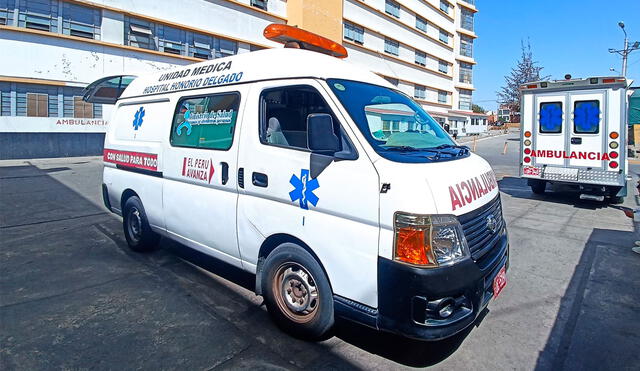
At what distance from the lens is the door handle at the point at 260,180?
3.18 meters

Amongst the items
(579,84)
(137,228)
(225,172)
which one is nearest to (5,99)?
(137,228)

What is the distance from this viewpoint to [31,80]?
16.4 metres

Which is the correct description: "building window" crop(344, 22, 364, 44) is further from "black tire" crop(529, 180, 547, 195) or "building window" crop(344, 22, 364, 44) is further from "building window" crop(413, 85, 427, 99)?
"black tire" crop(529, 180, 547, 195)

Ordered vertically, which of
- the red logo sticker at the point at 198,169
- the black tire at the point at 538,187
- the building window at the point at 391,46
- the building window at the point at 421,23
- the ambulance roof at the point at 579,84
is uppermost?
the building window at the point at 421,23

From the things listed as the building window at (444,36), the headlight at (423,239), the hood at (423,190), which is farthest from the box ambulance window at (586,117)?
the building window at (444,36)

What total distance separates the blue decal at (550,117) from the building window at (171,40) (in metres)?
19.2

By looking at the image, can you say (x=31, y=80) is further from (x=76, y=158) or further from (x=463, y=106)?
(x=463, y=106)

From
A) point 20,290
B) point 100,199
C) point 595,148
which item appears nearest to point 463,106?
point 595,148

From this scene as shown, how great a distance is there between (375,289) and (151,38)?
21.7 metres

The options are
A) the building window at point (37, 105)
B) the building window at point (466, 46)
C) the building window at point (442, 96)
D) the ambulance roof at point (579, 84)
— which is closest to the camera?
the ambulance roof at point (579, 84)

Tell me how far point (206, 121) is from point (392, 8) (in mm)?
40799

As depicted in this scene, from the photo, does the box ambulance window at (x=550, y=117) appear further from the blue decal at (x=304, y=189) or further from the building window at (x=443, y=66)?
the building window at (x=443, y=66)

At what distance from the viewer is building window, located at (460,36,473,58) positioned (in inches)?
2179

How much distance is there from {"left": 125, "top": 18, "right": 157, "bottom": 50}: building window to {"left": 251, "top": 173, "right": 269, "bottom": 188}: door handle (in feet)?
65.6
